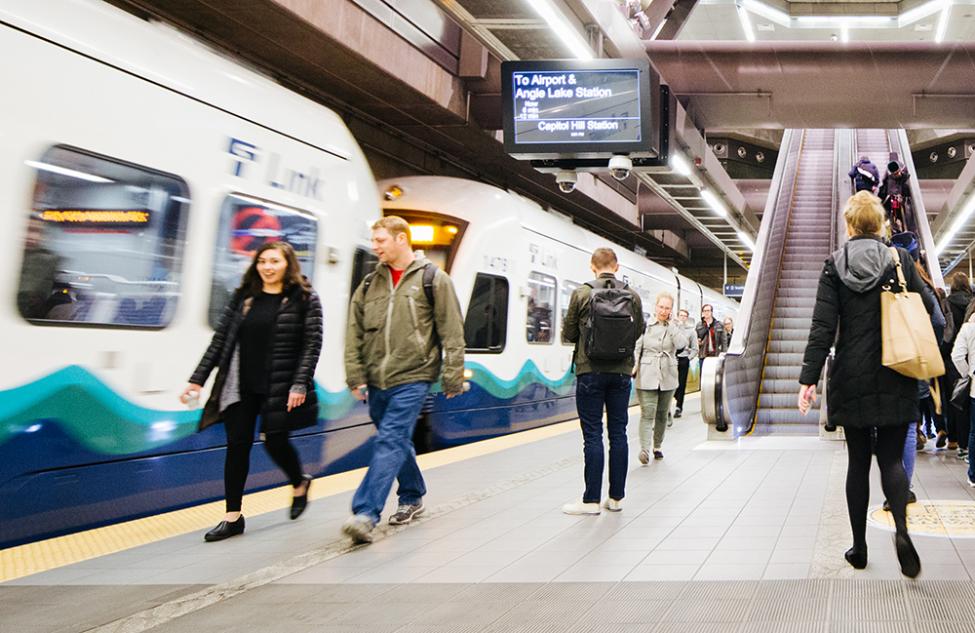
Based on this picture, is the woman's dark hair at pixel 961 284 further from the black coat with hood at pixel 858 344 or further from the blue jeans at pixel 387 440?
the blue jeans at pixel 387 440

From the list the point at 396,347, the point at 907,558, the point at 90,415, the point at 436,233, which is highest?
the point at 436,233

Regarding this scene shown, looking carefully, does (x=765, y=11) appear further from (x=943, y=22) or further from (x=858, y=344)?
(x=858, y=344)

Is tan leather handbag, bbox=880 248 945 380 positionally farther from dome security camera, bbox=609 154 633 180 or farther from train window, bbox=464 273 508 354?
dome security camera, bbox=609 154 633 180

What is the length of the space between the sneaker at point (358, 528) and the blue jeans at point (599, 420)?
1.45 meters

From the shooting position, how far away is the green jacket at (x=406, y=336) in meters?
4.68

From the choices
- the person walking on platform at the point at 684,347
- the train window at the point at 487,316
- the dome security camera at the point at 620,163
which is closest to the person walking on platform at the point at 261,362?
the train window at the point at 487,316

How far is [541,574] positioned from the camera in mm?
3906

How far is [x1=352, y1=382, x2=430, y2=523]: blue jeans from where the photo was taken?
14.8 ft

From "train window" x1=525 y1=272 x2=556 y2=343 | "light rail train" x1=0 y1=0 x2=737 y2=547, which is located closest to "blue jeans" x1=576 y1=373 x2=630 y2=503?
"light rail train" x1=0 y1=0 x2=737 y2=547

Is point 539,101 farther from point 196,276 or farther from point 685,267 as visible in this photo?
point 685,267

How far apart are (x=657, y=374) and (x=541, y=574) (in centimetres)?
448

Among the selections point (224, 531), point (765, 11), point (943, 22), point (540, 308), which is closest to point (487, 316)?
point (540, 308)

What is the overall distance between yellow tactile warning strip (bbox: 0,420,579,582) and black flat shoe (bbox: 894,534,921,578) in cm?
350

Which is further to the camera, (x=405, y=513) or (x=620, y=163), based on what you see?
(x=620, y=163)
